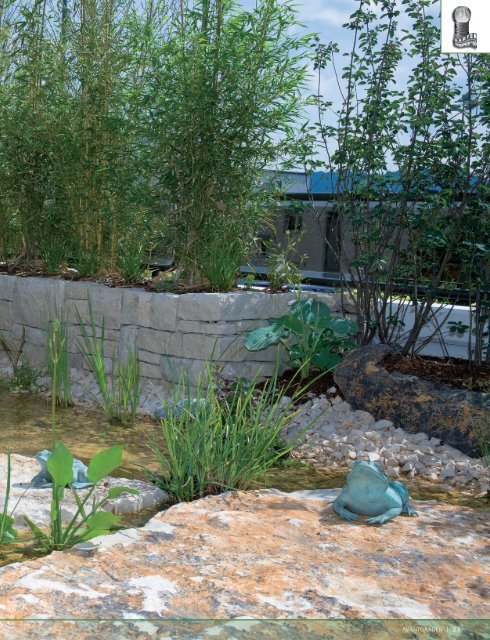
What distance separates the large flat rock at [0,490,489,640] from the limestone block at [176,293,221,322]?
196 centimetres

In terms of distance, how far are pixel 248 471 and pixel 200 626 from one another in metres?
1.86

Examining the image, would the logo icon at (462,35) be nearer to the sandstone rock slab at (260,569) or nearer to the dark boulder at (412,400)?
the dark boulder at (412,400)

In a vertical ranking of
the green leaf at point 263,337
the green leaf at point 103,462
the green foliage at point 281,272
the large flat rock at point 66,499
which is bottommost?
the large flat rock at point 66,499

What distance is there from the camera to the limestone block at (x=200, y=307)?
4.83 metres

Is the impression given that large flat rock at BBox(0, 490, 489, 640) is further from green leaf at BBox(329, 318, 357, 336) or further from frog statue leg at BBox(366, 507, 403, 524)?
green leaf at BBox(329, 318, 357, 336)

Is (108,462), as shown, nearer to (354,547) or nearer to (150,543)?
(150,543)

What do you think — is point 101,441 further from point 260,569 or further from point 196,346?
point 260,569

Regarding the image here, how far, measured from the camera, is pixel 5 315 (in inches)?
249

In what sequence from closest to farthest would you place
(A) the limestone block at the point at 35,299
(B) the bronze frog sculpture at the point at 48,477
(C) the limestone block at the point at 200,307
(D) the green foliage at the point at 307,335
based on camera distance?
1. (B) the bronze frog sculpture at the point at 48,477
2. (D) the green foliage at the point at 307,335
3. (C) the limestone block at the point at 200,307
4. (A) the limestone block at the point at 35,299

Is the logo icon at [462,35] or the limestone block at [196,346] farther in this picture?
the limestone block at [196,346]

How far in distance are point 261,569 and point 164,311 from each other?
284 cm

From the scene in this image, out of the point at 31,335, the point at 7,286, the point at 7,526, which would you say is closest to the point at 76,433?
the point at 7,526

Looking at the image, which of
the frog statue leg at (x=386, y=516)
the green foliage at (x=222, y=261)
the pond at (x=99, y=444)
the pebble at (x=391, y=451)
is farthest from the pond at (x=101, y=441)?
the green foliage at (x=222, y=261)

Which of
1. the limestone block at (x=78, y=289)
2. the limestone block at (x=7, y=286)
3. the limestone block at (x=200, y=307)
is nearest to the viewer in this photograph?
the limestone block at (x=200, y=307)
